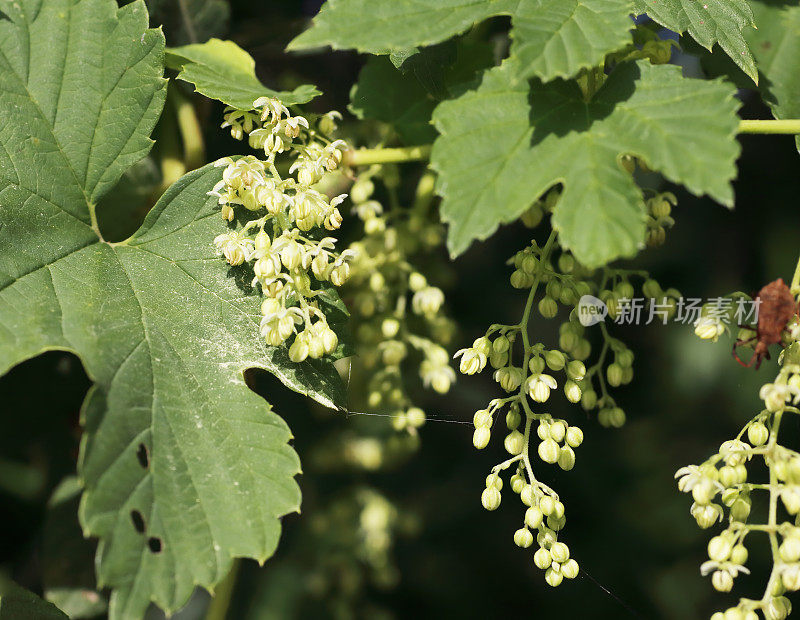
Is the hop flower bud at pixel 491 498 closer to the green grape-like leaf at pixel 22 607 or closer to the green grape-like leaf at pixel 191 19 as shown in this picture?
the green grape-like leaf at pixel 22 607

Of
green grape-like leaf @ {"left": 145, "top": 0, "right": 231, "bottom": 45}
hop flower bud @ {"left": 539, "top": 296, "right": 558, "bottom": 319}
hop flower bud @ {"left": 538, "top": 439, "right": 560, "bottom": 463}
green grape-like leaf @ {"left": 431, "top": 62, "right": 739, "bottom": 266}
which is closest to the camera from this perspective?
green grape-like leaf @ {"left": 431, "top": 62, "right": 739, "bottom": 266}

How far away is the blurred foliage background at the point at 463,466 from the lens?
2135mm

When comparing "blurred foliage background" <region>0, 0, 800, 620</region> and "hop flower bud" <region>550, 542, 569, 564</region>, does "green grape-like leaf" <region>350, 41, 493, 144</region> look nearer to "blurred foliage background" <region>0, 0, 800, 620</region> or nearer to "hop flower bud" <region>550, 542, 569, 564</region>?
"blurred foliage background" <region>0, 0, 800, 620</region>

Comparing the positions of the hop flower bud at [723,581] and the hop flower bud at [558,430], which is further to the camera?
the hop flower bud at [558,430]

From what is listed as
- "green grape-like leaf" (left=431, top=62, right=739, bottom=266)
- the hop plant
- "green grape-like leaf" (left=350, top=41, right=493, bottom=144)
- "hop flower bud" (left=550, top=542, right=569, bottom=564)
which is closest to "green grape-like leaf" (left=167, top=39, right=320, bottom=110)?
"green grape-like leaf" (left=350, top=41, right=493, bottom=144)

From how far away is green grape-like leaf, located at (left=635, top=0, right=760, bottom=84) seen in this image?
144 cm

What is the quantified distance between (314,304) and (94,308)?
406mm

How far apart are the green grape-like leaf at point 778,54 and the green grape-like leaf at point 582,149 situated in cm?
48

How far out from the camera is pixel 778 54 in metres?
1.76

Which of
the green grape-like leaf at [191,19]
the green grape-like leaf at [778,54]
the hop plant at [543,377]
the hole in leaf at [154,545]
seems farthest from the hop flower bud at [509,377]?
the green grape-like leaf at [191,19]

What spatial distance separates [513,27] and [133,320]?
2.82 ft

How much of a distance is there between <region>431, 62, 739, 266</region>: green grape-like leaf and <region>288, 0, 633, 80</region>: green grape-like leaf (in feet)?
0.28

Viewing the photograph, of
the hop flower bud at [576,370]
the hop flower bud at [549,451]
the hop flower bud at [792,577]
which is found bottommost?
the hop flower bud at [549,451]

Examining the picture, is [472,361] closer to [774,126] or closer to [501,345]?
[501,345]
